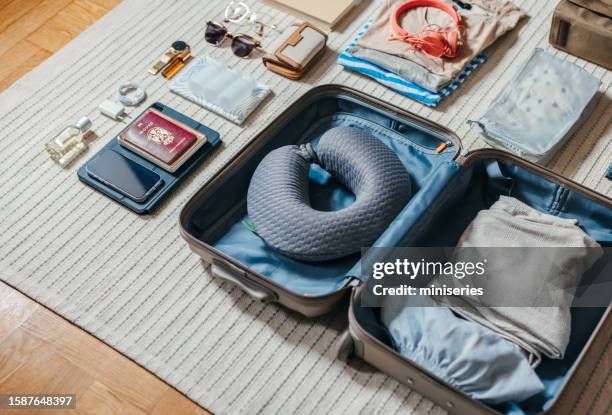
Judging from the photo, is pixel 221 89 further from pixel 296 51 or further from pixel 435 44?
pixel 435 44

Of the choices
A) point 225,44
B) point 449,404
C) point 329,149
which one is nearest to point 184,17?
point 225,44

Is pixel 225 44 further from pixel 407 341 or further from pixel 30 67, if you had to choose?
pixel 407 341

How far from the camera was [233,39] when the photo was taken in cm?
196

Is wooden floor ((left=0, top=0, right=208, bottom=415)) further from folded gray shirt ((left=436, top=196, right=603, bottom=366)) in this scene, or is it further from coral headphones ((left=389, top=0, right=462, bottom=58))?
coral headphones ((left=389, top=0, right=462, bottom=58))

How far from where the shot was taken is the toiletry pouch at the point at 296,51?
1859 mm

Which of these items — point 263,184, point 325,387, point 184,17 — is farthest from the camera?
point 184,17

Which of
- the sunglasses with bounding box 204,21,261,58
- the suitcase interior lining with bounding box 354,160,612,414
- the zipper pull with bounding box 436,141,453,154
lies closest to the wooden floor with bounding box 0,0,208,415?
the suitcase interior lining with bounding box 354,160,612,414

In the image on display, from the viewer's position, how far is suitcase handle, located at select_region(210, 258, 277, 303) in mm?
1407

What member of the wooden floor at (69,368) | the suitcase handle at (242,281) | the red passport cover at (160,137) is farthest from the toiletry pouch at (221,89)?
the wooden floor at (69,368)

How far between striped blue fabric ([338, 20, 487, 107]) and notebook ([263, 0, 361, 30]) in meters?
0.10

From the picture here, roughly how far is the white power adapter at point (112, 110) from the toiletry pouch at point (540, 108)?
90 centimetres

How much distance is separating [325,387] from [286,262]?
27 centimetres

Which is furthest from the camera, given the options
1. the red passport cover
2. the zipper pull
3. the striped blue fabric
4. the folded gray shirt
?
the striped blue fabric

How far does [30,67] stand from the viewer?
1992mm
